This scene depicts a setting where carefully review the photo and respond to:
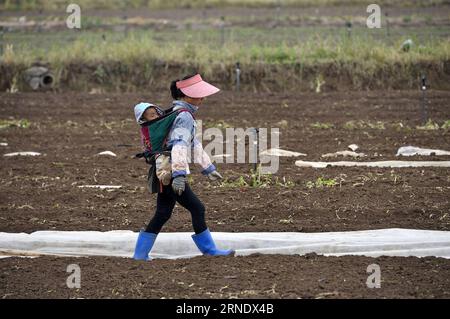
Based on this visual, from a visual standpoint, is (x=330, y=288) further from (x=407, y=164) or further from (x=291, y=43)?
(x=291, y=43)

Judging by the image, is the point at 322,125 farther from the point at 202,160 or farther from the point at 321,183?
the point at 202,160

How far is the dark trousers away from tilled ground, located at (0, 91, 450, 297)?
0.99 ft

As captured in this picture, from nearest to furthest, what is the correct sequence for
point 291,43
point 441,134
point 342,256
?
point 342,256 < point 441,134 < point 291,43

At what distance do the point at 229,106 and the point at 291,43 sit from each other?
5.80 metres

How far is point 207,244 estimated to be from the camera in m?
7.55

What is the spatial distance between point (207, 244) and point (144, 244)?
52 cm

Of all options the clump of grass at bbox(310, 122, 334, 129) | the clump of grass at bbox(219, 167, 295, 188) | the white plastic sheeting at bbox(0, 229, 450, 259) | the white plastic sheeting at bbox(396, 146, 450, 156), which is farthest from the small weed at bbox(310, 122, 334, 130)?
the white plastic sheeting at bbox(0, 229, 450, 259)

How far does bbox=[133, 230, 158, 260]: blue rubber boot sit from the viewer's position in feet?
24.6

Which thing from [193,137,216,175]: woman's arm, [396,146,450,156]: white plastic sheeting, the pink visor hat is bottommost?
[396,146,450,156]: white plastic sheeting

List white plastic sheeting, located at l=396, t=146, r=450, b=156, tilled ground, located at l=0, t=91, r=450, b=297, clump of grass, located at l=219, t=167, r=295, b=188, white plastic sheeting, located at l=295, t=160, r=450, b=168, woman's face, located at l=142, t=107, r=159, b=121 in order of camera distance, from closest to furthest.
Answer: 1. tilled ground, located at l=0, t=91, r=450, b=297
2. woman's face, located at l=142, t=107, r=159, b=121
3. clump of grass, located at l=219, t=167, r=295, b=188
4. white plastic sheeting, located at l=295, t=160, r=450, b=168
5. white plastic sheeting, located at l=396, t=146, r=450, b=156

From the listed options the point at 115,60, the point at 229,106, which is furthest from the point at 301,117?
the point at 115,60

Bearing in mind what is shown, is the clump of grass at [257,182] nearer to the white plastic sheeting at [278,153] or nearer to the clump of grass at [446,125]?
the white plastic sheeting at [278,153]

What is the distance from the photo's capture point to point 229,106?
57.1 ft

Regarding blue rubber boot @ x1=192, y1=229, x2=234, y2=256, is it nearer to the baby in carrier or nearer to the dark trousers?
the dark trousers
